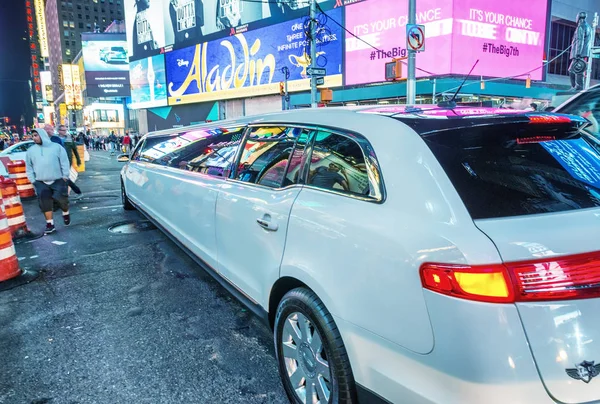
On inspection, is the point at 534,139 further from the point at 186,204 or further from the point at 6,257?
the point at 6,257

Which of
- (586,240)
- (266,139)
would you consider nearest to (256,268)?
(266,139)

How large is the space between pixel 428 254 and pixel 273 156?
5.19 feet

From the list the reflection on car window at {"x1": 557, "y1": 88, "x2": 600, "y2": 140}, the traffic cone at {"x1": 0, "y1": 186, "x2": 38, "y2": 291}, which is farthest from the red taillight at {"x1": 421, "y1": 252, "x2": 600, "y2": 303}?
the traffic cone at {"x1": 0, "y1": 186, "x2": 38, "y2": 291}

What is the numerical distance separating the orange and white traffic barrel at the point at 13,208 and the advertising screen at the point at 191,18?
25.1m

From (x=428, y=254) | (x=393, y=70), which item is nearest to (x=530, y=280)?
(x=428, y=254)

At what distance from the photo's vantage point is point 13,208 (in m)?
6.63

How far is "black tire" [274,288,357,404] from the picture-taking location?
2.03m

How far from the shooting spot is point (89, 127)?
9012 centimetres

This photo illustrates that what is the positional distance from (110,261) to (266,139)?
3.43m

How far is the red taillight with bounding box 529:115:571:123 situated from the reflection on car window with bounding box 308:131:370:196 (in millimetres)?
883

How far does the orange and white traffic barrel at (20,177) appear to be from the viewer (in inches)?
416

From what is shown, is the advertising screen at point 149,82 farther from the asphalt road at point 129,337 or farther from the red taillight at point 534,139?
the red taillight at point 534,139

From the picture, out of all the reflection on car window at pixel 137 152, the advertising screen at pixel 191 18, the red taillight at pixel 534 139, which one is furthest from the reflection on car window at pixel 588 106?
the advertising screen at pixel 191 18

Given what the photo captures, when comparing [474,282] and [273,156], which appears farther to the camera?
[273,156]
